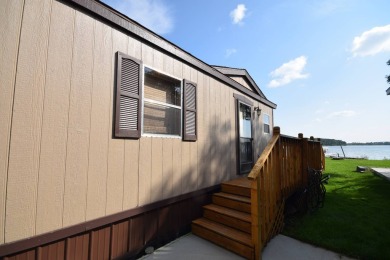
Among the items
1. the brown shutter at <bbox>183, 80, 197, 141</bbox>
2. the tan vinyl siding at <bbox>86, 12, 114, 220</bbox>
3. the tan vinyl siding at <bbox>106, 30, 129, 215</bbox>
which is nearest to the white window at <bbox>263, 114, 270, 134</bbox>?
the brown shutter at <bbox>183, 80, 197, 141</bbox>

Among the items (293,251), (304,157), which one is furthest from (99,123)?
(304,157)

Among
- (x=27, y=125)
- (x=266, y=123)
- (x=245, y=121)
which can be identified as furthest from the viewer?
(x=266, y=123)

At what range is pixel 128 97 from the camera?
2797mm

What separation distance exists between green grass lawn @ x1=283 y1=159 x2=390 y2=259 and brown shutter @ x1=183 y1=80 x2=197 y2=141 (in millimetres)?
2436

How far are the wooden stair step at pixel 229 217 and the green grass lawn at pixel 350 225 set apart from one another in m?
0.93

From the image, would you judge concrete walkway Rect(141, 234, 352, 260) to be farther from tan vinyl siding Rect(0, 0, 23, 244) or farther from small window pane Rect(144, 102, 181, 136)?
tan vinyl siding Rect(0, 0, 23, 244)

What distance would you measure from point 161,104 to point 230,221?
227cm

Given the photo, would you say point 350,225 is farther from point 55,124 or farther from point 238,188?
point 55,124

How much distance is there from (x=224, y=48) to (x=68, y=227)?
6.18 m

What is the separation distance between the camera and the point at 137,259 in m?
2.78

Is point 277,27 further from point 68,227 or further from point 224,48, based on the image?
point 68,227

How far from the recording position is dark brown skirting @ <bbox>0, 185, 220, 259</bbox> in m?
1.94

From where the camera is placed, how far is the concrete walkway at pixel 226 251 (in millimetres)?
2805

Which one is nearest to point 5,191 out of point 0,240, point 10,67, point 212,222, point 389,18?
point 0,240
